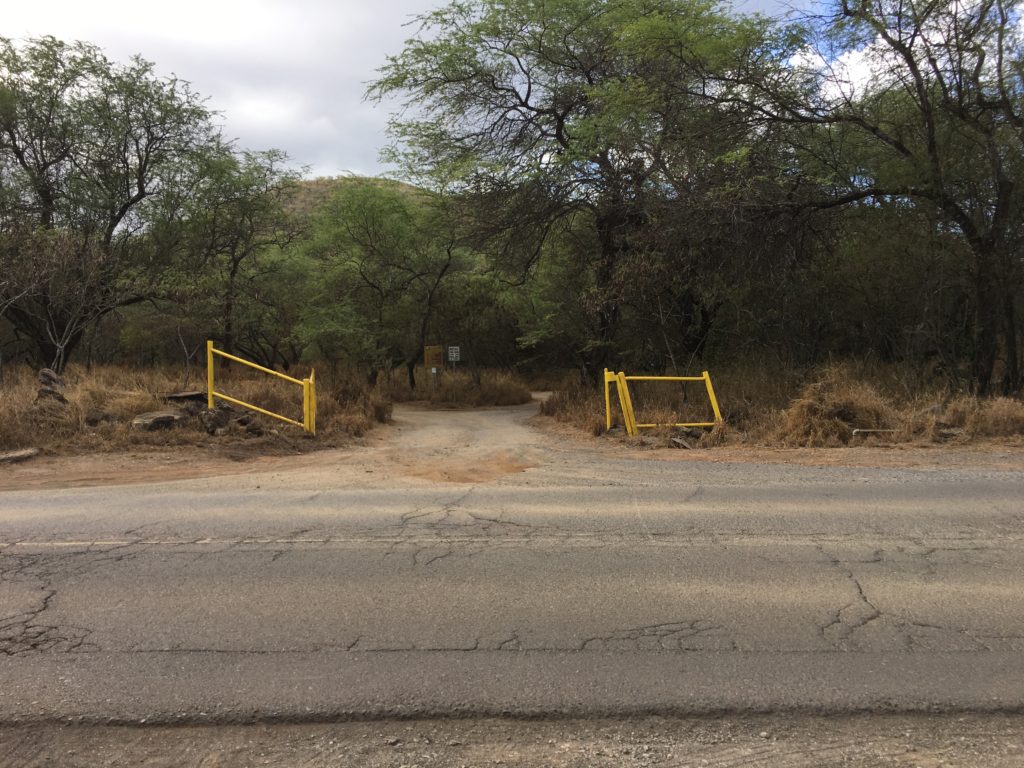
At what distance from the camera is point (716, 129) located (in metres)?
14.9

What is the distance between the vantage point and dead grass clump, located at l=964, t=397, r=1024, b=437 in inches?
481

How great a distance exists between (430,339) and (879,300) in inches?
639

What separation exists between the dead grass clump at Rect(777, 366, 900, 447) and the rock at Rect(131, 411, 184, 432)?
1094 centimetres

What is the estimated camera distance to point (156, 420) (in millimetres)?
12570

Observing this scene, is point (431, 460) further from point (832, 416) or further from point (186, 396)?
point (832, 416)

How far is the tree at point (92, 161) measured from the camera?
20.2m

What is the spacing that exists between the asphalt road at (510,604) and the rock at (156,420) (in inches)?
175

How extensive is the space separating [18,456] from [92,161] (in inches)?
555

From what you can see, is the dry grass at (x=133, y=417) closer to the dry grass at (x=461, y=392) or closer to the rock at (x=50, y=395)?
the rock at (x=50, y=395)

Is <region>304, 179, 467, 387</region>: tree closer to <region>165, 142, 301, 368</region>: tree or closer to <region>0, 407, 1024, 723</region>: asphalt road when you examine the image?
<region>165, 142, 301, 368</region>: tree

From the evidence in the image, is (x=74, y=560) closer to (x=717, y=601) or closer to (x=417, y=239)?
(x=717, y=601)

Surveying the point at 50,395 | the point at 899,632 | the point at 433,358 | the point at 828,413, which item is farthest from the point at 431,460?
the point at 433,358

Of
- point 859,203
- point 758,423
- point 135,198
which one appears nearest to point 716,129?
point 859,203

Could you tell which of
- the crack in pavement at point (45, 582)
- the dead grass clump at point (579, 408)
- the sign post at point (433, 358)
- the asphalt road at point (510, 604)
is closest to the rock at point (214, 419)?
the asphalt road at point (510, 604)
